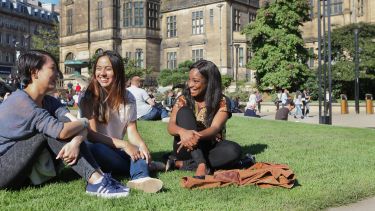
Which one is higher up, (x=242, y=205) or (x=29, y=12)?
(x=29, y=12)

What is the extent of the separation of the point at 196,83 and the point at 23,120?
7.57 ft

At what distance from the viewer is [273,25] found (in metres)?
35.8

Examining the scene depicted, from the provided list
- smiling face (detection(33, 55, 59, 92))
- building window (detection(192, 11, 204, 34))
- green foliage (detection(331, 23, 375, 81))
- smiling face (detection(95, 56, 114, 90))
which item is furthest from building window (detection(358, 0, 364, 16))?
smiling face (detection(33, 55, 59, 92))

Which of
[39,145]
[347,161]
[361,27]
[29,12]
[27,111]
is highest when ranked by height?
[29,12]

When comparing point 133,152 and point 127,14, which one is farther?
point 127,14

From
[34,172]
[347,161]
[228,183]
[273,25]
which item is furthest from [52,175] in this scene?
A: [273,25]

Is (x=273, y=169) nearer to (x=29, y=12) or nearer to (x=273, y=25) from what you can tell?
(x=273, y=25)

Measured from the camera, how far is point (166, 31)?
157 feet

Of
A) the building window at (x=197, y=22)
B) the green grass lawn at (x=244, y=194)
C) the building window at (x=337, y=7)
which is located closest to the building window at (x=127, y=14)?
the building window at (x=197, y=22)

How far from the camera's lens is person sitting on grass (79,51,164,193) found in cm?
525

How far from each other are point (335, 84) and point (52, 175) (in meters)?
33.1

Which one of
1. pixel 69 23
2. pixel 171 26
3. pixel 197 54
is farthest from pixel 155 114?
pixel 69 23

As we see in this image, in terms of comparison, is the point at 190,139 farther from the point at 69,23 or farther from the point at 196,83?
the point at 69,23

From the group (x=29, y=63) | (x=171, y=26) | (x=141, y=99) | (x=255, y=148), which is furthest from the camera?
(x=171, y=26)
